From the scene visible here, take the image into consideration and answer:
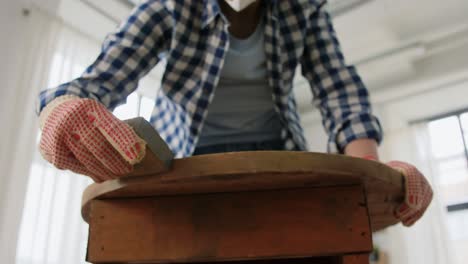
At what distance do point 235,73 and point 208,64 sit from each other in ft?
0.20

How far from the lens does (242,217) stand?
42 centimetres

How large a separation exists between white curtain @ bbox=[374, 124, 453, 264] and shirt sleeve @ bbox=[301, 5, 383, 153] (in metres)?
2.08

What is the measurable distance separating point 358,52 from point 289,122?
6.86 feet

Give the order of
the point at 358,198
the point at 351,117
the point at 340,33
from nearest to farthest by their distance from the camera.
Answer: the point at 358,198, the point at 351,117, the point at 340,33

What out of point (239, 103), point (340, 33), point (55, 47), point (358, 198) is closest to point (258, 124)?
point (239, 103)

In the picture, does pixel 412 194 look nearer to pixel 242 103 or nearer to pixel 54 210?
pixel 242 103

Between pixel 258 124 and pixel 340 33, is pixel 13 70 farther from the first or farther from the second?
Result: pixel 340 33

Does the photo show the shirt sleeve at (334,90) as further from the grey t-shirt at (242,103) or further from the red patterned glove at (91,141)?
the red patterned glove at (91,141)

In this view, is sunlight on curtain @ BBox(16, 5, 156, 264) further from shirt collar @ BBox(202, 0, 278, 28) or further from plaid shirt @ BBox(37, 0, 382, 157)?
shirt collar @ BBox(202, 0, 278, 28)

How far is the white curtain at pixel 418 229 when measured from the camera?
253 cm

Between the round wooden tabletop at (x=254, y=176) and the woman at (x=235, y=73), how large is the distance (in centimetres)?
23

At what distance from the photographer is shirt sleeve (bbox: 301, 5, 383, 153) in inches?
27.1

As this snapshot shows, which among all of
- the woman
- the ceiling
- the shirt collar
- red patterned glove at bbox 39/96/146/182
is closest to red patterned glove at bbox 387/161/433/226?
the woman

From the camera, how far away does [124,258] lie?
1.42ft
